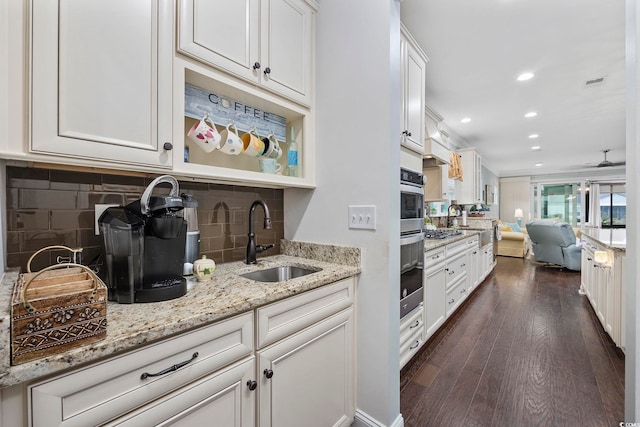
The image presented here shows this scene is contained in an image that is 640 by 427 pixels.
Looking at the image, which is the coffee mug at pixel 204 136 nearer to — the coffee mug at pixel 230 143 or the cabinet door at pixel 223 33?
the coffee mug at pixel 230 143

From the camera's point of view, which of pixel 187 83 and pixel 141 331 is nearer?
pixel 141 331

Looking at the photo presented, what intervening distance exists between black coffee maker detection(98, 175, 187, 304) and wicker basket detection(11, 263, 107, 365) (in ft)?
0.67

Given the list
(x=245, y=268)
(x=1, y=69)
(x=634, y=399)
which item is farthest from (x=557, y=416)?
(x=1, y=69)

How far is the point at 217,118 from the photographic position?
143cm

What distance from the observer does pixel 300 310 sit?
1164 mm

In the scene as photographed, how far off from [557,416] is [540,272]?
15.1 ft

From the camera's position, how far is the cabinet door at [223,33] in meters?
1.09

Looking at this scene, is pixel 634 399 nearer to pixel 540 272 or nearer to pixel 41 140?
pixel 41 140

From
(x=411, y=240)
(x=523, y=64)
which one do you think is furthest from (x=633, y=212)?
(x=523, y=64)

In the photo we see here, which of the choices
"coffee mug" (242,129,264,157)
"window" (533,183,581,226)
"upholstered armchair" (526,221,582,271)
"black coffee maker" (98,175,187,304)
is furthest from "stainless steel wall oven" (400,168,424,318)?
"window" (533,183,581,226)

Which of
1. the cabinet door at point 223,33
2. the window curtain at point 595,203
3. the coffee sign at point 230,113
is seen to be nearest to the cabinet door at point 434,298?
the coffee sign at point 230,113

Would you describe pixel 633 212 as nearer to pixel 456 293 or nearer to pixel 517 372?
pixel 517 372

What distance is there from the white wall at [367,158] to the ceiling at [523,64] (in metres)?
0.86

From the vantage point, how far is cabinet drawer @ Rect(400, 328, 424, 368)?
190 centimetres
